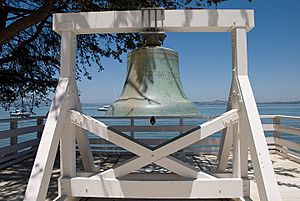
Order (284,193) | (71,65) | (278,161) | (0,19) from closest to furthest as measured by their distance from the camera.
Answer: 1. (71,65)
2. (284,193)
3. (0,19)
4. (278,161)

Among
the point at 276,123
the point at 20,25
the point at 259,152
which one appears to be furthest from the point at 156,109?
the point at 276,123

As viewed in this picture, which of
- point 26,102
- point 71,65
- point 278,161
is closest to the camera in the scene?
point 71,65

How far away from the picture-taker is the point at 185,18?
8.82 ft

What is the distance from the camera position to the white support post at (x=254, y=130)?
86.4 inches

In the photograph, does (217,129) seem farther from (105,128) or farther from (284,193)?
(284,193)

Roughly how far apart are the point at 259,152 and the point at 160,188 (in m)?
1.01

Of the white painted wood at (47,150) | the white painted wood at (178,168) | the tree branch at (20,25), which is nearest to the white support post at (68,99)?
the white painted wood at (47,150)

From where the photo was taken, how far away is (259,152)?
2.30m

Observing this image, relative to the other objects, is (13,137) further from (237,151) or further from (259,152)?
(259,152)

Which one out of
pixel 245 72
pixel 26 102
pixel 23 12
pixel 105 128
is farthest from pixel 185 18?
pixel 26 102

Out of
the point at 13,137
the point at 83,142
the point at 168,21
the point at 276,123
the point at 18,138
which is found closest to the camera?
the point at 168,21

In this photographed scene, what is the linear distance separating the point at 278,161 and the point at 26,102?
6.20m

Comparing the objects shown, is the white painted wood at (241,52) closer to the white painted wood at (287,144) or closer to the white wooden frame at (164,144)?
the white wooden frame at (164,144)

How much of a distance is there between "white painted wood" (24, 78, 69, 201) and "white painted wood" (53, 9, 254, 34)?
1.92ft
